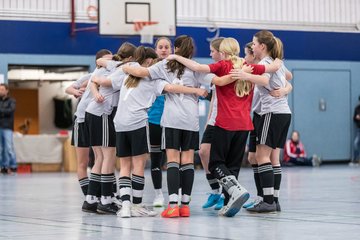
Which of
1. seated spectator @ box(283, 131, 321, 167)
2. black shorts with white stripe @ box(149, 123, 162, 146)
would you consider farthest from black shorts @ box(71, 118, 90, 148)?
seated spectator @ box(283, 131, 321, 167)

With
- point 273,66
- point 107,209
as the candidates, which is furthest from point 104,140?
point 273,66

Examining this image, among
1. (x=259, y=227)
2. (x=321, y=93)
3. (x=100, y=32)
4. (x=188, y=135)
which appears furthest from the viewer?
(x=321, y=93)

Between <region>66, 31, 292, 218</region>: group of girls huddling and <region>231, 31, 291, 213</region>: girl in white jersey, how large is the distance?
0.4 inches

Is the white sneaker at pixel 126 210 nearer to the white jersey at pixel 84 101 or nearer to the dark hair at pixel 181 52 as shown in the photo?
the white jersey at pixel 84 101

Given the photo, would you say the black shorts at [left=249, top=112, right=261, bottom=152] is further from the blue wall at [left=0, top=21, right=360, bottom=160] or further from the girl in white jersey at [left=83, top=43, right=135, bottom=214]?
the blue wall at [left=0, top=21, right=360, bottom=160]

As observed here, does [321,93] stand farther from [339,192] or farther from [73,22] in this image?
[339,192]

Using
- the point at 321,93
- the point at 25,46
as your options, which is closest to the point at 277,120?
the point at 25,46

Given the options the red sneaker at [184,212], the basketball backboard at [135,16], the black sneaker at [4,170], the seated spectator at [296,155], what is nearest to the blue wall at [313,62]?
the seated spectator at [296,155]

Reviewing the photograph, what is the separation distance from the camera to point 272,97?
9.29m

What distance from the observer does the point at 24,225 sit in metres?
8.22

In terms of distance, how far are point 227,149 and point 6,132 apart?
12.9 m

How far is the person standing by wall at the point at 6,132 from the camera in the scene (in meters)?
20.9

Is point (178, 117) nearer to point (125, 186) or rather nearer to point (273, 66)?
point (125, 186)

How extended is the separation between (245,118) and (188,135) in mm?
605
